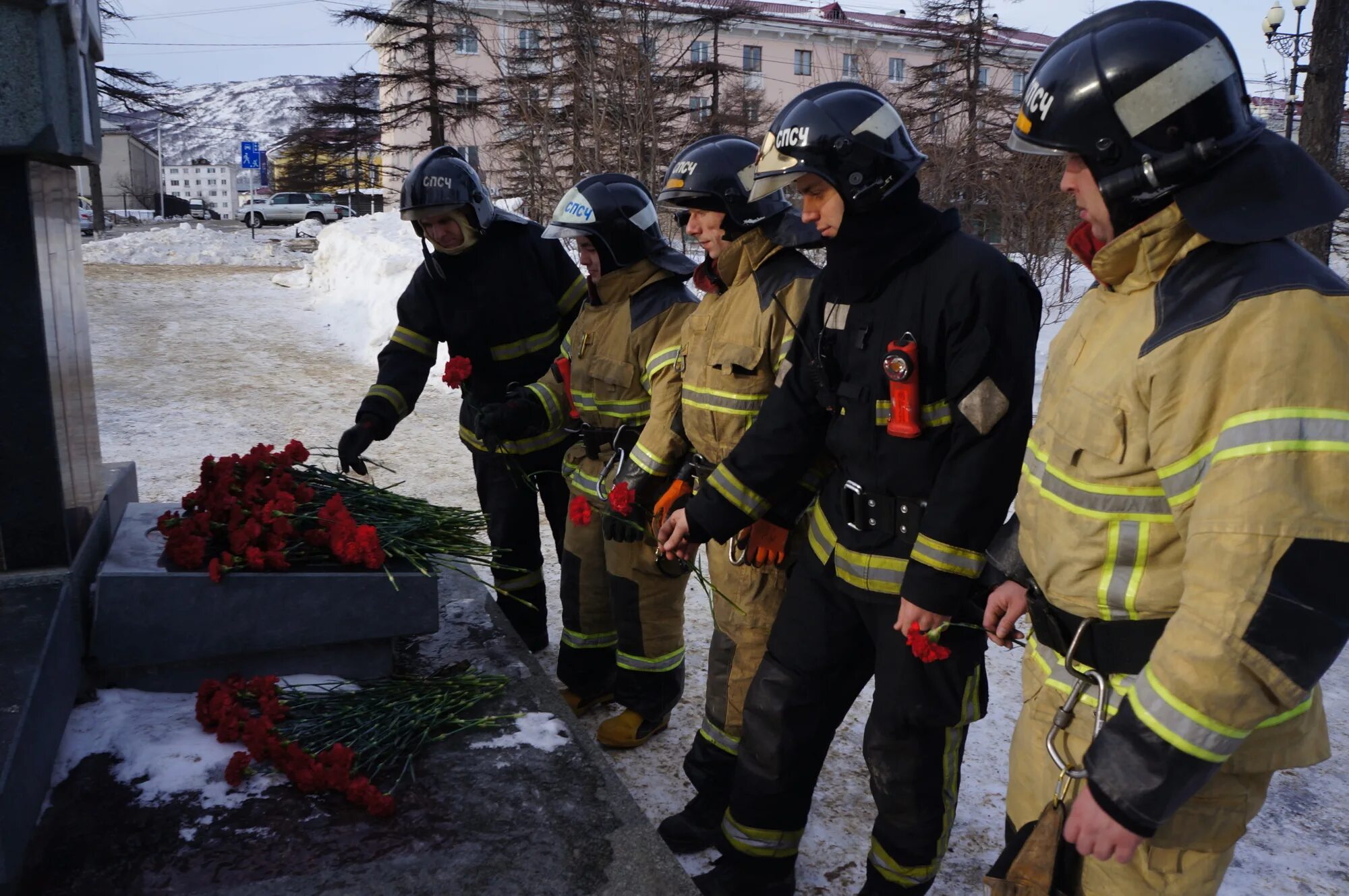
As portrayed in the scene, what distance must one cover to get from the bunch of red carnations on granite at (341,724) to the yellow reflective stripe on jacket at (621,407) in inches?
49.2

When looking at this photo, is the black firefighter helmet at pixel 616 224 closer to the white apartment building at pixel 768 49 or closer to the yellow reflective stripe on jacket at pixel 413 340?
the yellow reflective stripe on jacket at pixel 413 340

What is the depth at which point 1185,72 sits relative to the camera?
1.80 metres

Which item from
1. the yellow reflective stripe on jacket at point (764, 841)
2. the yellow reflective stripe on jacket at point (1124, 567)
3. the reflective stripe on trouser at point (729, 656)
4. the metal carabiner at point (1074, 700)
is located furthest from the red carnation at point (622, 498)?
the yellow reflective stripe on jacket at point (1124, 567)

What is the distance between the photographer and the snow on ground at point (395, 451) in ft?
11.0

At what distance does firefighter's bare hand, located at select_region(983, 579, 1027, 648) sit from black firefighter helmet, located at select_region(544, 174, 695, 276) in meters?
2.10

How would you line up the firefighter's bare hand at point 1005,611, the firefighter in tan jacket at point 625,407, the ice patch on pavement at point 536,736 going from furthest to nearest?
the firefighter in tan jacket at point 625,407
the ice patch on pavement at point 536,736
the firefighter's bare hand at point 1005,611

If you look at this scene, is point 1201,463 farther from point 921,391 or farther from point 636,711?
point 636,711

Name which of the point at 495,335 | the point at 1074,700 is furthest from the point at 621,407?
the point at 1074,700

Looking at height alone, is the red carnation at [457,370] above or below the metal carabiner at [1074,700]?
above

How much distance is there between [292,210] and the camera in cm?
4438

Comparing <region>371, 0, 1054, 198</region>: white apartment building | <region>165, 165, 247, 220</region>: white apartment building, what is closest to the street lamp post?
<region>371, 0, 1054, 198</region>: white apartment building

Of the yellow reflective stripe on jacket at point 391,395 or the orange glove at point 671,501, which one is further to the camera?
the yellow reflective stripe on jacket at point 391,395

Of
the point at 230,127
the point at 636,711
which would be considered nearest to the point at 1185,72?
the point at 636,711

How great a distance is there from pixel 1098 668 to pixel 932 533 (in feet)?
2.09
